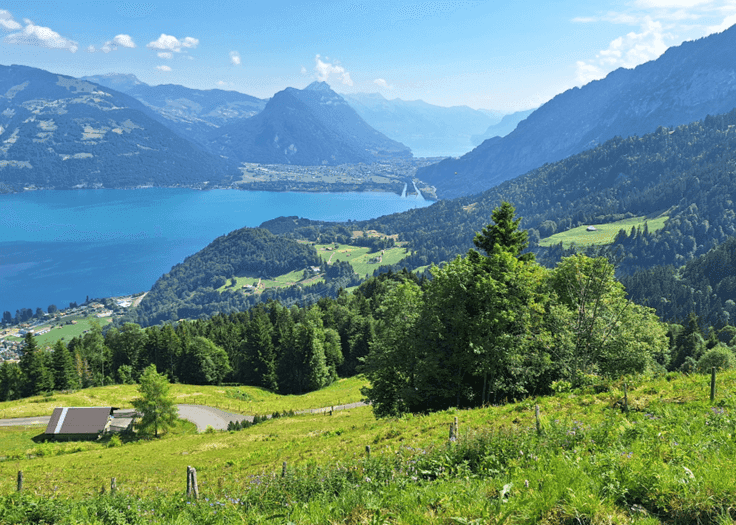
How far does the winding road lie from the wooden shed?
2849 millimetres

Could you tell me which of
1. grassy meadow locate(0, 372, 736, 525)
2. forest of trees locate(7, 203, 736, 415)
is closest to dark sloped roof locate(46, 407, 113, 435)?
forest of trees locate(7, 203, 736, 415)

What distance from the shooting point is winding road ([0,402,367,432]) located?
187 ft

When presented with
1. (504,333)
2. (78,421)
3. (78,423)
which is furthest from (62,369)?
(504,333)

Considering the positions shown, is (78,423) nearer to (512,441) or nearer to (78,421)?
(78,421)

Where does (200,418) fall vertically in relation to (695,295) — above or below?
above

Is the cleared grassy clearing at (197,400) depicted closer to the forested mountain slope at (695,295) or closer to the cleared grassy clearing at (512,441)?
the cleared grassy clearing at (512,441)

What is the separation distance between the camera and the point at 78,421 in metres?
54.4

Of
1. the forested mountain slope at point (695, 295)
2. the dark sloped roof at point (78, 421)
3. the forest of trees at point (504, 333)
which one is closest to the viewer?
the forest of trees at point (504, 333)

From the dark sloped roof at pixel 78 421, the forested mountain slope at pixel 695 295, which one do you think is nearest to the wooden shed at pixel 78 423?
the dark sloped roof at pixel 78 421

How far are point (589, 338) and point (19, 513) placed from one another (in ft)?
93.5

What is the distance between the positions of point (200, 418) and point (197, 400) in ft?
31.8

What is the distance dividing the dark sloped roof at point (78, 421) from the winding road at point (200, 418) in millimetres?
2859

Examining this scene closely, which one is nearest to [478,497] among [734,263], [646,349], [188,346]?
[646,349]

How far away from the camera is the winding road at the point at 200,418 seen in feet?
187
